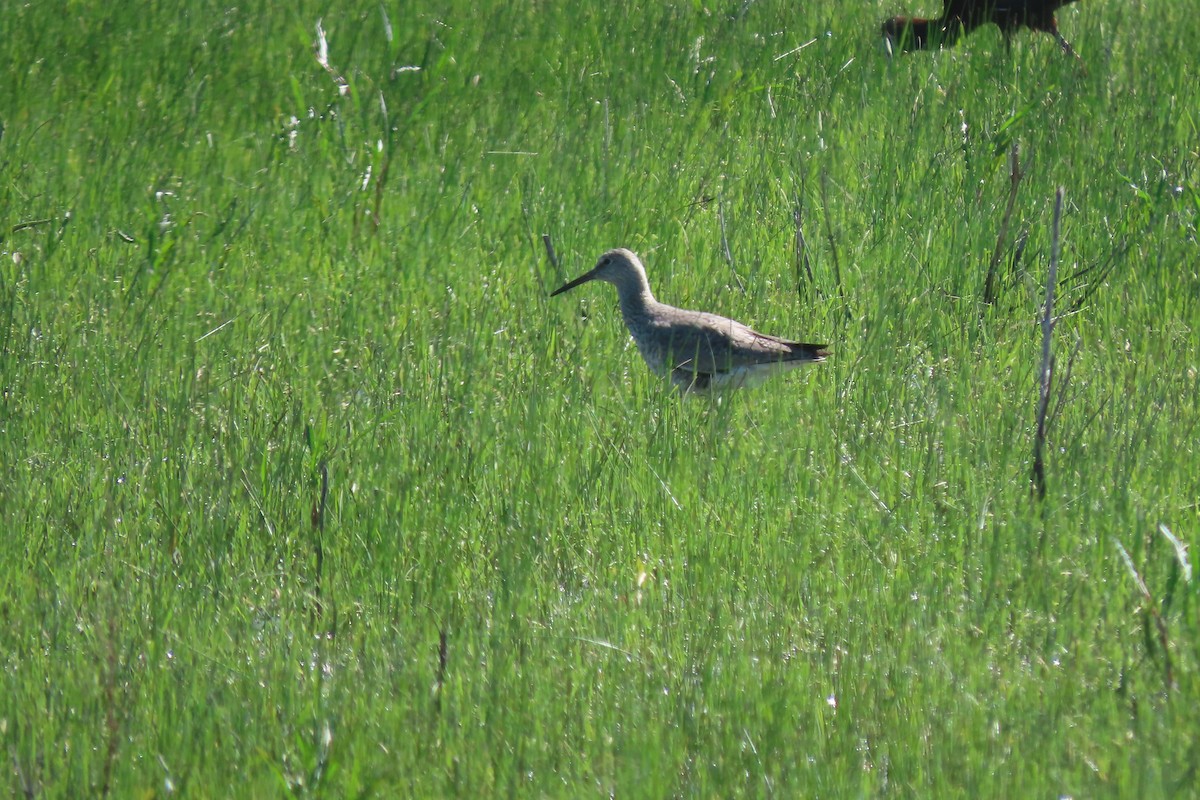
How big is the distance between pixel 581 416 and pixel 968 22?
451 centimetres

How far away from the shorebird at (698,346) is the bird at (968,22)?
2.82m

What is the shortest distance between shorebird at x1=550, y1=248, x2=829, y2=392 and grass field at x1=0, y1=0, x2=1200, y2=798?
0.10 m

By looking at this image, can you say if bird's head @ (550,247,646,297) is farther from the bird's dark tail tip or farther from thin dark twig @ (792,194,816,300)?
the bird's dark tail tip

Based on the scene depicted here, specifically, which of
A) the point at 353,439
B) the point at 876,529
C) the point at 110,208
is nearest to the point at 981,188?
the point at 876,529

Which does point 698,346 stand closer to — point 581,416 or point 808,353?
point 808,353

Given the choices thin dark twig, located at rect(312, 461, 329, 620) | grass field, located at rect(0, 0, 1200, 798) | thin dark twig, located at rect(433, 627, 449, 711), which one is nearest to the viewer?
grass field, located at rect(0, 0, 1200, 798)

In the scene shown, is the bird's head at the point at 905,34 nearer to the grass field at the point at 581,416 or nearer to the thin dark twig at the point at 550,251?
the grass field at the point at 581,416

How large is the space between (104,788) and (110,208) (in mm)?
3872

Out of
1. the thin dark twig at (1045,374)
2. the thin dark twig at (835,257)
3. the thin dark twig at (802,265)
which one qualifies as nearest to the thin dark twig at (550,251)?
the thin dark twig at (802,265)

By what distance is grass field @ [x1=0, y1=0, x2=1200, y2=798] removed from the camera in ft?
10.5

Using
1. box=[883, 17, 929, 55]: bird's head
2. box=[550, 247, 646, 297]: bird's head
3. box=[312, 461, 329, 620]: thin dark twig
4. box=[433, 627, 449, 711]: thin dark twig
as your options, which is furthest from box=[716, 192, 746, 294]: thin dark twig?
box=[433, 627, 449, 711]: thin dark twig

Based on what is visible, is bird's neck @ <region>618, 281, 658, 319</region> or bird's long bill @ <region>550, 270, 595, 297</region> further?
bird's long bill @ <region>550, 270, 595, 297</region>

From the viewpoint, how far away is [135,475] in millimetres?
4316

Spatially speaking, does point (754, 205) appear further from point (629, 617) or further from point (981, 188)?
point (629, 617)
